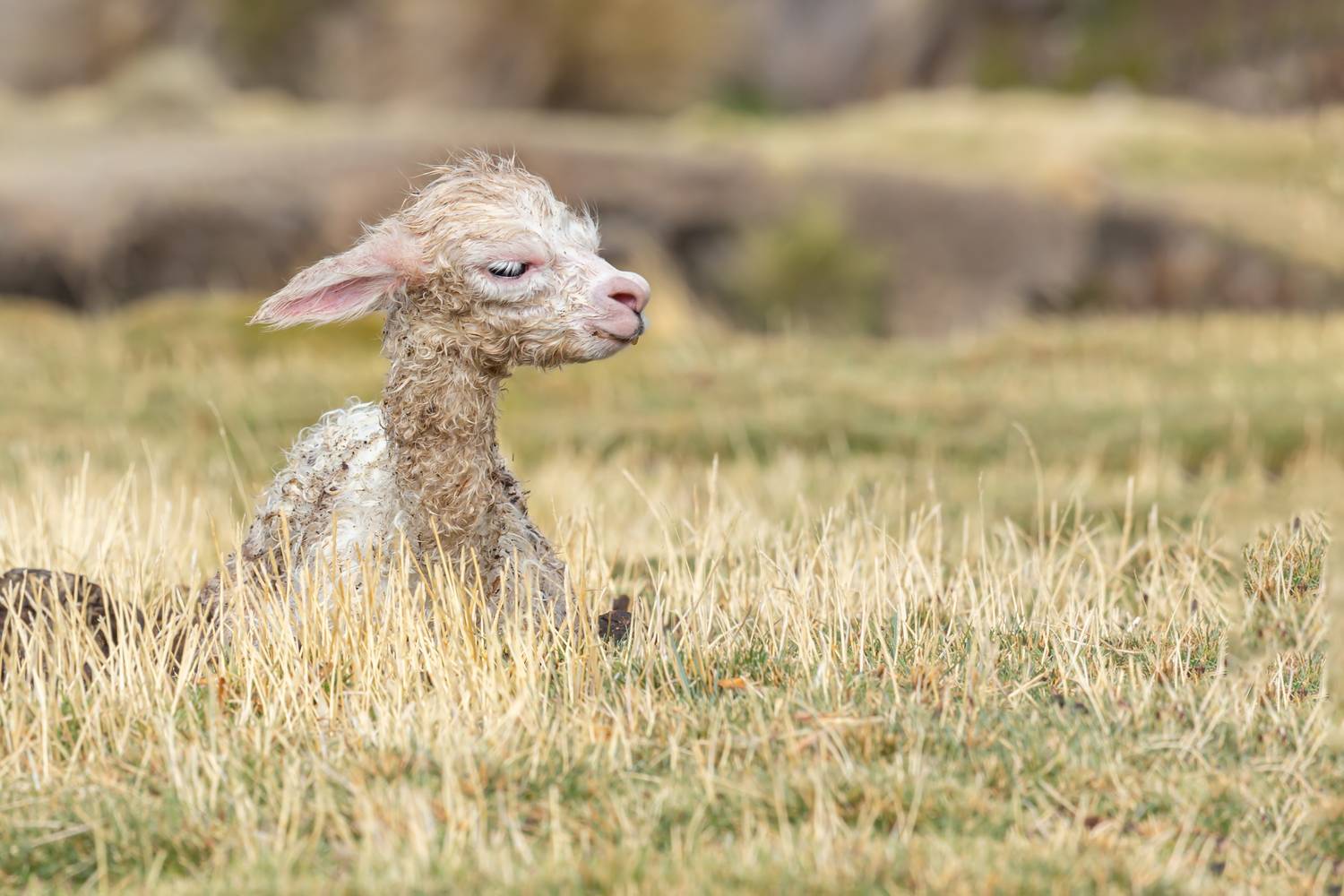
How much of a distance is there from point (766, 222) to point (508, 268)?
54.8ft

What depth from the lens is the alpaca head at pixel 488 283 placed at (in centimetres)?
406

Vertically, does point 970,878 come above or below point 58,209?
below

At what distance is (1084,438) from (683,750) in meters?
7.19

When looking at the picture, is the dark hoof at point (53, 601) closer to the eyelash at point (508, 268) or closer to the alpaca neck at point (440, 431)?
the alpaca neck at point (440, 431)

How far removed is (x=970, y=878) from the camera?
2.84 m

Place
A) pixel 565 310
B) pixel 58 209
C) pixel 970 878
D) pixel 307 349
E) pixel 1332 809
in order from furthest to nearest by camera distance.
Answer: pixel 58 209 < pixel 307 349 < pixel 565 310 < pixel 1332 809 < pixel 970 878

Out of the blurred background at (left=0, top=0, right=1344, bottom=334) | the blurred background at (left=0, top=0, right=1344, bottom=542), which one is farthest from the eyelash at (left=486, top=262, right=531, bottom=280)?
the blurred background at (left=0, top=0, right=1344, bottom=334)

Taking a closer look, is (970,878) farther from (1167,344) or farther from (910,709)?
(1167,344)

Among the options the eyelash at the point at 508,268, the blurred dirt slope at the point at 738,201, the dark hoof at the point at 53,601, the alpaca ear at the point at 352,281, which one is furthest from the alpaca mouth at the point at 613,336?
the blurred dirt slope at the point at 738,201

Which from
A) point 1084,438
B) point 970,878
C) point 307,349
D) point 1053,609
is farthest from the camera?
point 307,349

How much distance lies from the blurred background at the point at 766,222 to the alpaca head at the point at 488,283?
157 centimetres

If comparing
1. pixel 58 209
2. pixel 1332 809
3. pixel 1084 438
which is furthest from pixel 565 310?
pixel 58 209

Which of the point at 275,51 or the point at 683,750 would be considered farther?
the point at 275,51

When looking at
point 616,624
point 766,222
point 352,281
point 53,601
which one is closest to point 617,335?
point 352,281
